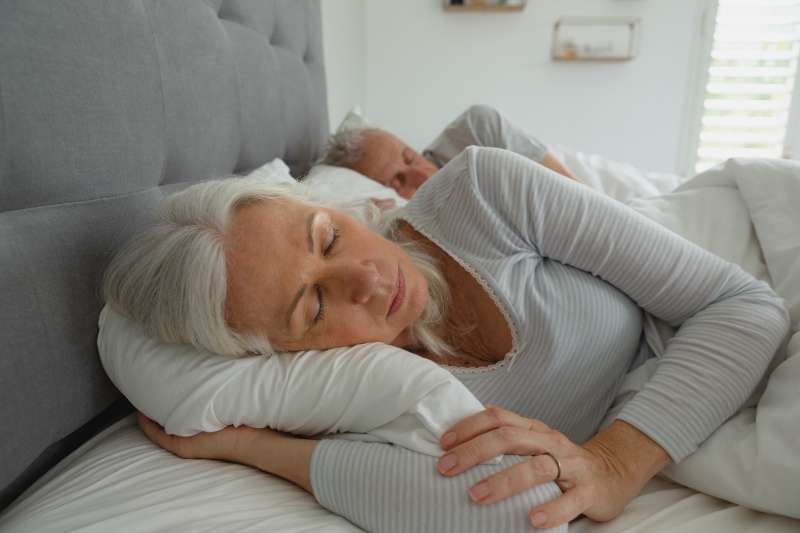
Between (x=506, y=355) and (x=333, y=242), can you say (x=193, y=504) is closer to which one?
(x=333, y=242)

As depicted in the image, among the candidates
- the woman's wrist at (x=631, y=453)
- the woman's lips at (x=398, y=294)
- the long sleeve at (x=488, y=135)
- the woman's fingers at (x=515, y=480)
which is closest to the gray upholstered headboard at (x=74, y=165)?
the woman's lips at (x=398, y=294)

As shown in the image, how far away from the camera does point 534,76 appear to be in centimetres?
346

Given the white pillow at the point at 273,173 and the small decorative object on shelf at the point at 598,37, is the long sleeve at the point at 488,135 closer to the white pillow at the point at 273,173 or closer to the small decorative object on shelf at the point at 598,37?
the white pillow at the point at 273,173

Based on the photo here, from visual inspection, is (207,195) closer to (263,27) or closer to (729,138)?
(263,27)

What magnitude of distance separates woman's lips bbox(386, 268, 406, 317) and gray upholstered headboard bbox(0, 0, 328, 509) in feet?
1.39

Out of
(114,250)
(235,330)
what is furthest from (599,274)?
(114,250)

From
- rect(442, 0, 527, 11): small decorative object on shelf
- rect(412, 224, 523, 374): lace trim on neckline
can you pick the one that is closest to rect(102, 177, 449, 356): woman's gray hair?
rect(412, 224, 523, 374): lace trim on neckline

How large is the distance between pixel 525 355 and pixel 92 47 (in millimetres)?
765

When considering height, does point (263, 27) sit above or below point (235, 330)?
above

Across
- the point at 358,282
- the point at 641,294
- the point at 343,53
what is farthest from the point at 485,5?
the point at 358,282

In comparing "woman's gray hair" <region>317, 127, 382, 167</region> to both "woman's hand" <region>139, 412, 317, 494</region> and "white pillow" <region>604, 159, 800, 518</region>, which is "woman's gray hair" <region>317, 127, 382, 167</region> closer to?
"white pillow" <region>604, 159, 800, 518</region>

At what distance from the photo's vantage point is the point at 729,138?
3473mm

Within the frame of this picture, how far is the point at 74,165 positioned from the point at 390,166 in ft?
4.41

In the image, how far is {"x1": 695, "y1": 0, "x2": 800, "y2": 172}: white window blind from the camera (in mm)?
3250
